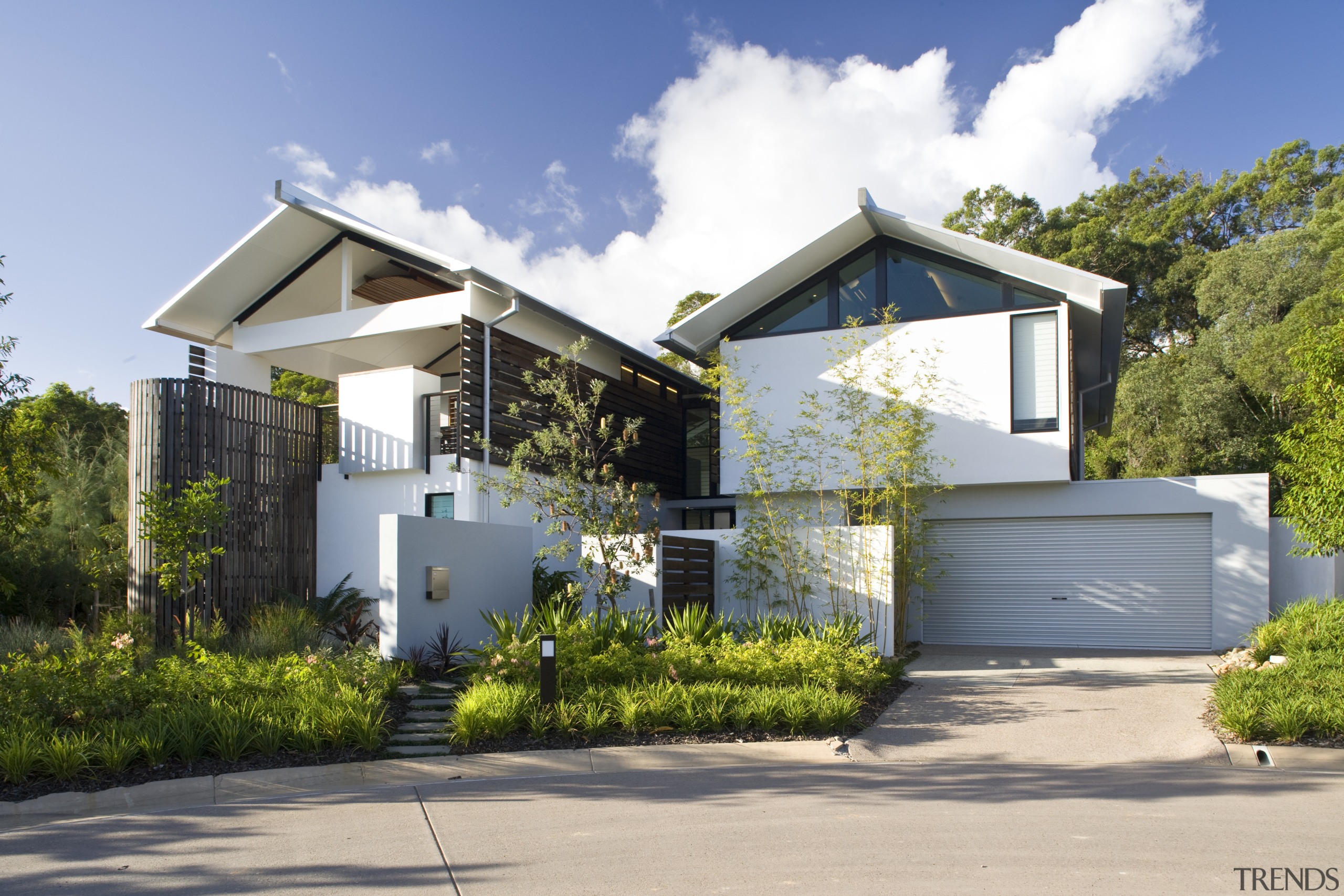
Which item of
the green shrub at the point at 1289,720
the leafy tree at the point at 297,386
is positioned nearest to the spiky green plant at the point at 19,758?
the green shrub at the point at 1289,720

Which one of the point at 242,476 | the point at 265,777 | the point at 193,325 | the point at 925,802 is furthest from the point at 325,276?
the point at 925,802

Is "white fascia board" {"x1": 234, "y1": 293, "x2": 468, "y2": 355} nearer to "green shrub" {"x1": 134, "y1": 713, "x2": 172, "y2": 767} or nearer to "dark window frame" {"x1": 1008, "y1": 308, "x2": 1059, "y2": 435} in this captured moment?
"green shrub" {"x1": 134, "y1": 713, "x2": 172, "y2": 767}

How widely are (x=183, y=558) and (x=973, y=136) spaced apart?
15709 mm

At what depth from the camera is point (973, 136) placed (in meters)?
17.5

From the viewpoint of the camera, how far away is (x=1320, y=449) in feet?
34.2

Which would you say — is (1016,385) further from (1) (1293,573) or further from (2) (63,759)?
(2) (63,759)

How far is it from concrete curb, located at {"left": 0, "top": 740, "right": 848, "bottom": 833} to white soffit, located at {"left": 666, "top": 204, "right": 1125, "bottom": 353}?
29.2 ft

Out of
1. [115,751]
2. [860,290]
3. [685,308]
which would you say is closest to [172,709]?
[115,751]

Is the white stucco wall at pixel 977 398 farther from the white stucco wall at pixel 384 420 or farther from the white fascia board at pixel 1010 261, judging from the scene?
the white stucco wall at pixel 384 420

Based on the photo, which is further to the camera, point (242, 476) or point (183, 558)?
point (242, 476)

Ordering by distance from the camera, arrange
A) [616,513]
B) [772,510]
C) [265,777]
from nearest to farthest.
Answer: [265,777], [616,513], [772,510]

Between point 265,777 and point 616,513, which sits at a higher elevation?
point 616,513

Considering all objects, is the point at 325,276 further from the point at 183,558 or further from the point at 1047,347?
the point at 1047,347

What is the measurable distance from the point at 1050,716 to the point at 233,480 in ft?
37.3
